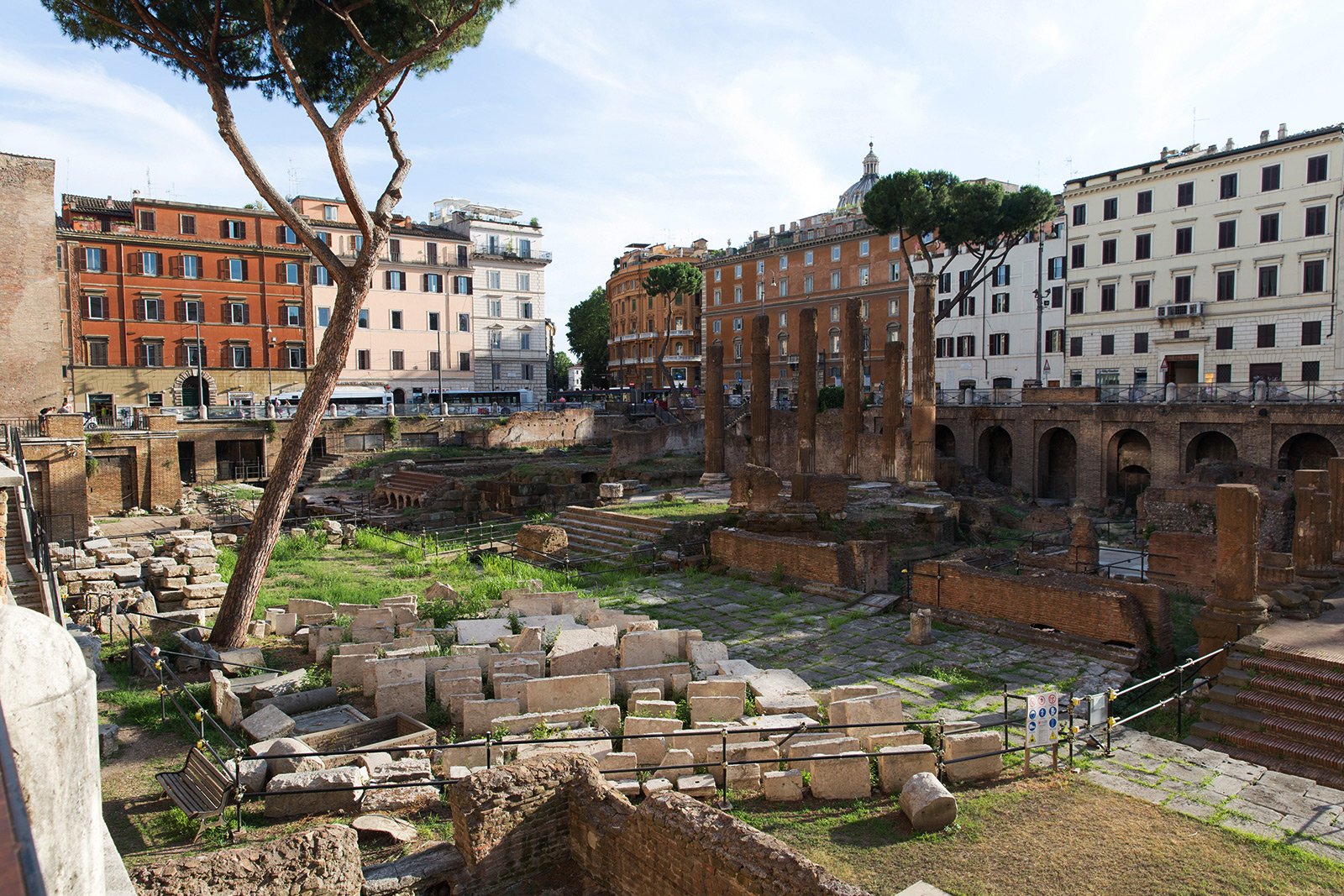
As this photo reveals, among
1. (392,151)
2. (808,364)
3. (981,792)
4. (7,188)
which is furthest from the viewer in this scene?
(808,364)

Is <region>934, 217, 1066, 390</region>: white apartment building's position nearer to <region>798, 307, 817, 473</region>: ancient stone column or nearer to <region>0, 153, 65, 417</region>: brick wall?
<region>798, 307, 817, 473</region>: ancient stone column

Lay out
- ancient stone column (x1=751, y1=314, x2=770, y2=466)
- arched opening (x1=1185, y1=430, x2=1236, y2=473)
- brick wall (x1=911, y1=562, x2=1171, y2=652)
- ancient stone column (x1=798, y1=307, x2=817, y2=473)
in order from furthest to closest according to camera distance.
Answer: arched opening (x1=1185, y1=430, x2=1236, y2=473) < ancient stone column (x1=798, y1=307, x2=817, y2=473) < ancient stone column (x1=751, y1=314, x2=770, y2=466) < brick wall (x1=911, y1=562, x2=1171, y2=652)

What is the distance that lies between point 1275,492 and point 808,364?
40.9ft

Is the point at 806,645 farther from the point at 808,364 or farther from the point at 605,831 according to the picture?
the point at 808,364

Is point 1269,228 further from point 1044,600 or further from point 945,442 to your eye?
point 1044,600

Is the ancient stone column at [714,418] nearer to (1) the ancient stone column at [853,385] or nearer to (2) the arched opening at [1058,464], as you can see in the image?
(1) the ancient stone column at [853,385]

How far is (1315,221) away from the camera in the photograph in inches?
1198

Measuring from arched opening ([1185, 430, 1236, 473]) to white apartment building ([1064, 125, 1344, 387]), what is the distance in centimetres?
502

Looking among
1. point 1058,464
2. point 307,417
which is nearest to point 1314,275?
point 1058,464

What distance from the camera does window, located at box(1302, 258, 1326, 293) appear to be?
100 feet

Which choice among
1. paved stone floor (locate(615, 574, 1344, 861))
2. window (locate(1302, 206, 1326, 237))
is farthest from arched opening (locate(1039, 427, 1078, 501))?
paved stone floor (locate(615, 574, 1344, 861))

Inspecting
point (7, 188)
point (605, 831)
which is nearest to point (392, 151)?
point (605, 831)

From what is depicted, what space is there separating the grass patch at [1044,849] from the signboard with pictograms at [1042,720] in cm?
63

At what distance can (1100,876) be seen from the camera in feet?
20.8
